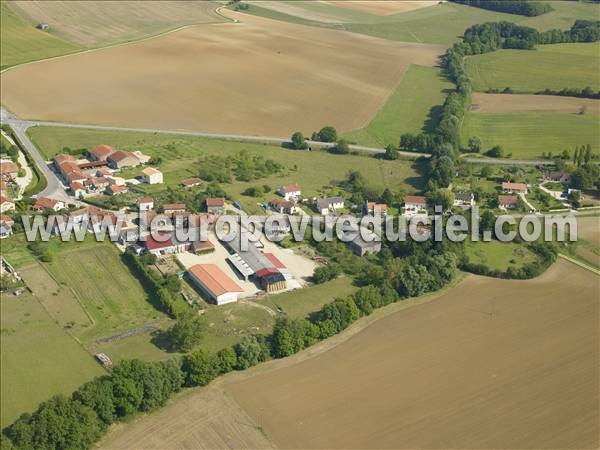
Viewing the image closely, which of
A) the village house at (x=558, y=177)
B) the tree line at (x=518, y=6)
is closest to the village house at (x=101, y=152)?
the village house at (x=558, y=177)

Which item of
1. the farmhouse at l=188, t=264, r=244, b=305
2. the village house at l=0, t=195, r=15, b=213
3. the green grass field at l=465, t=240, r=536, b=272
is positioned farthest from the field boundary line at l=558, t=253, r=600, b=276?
the village house at l=0, t=195, r=15, b=213

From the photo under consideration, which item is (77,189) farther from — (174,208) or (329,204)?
(329,204)

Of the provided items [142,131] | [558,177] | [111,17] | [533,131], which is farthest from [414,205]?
[111,17]

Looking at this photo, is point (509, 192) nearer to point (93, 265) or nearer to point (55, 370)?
point (93, 265)

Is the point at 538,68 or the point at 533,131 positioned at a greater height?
the point at 538,68

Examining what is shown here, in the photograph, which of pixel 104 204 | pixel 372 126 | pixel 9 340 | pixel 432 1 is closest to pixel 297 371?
pixel 9 340

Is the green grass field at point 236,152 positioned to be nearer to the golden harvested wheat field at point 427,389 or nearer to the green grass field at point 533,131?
the green grass field at point 533,131

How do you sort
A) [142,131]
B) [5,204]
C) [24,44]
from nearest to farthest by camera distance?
[5,204], [142,131], [24,44]
